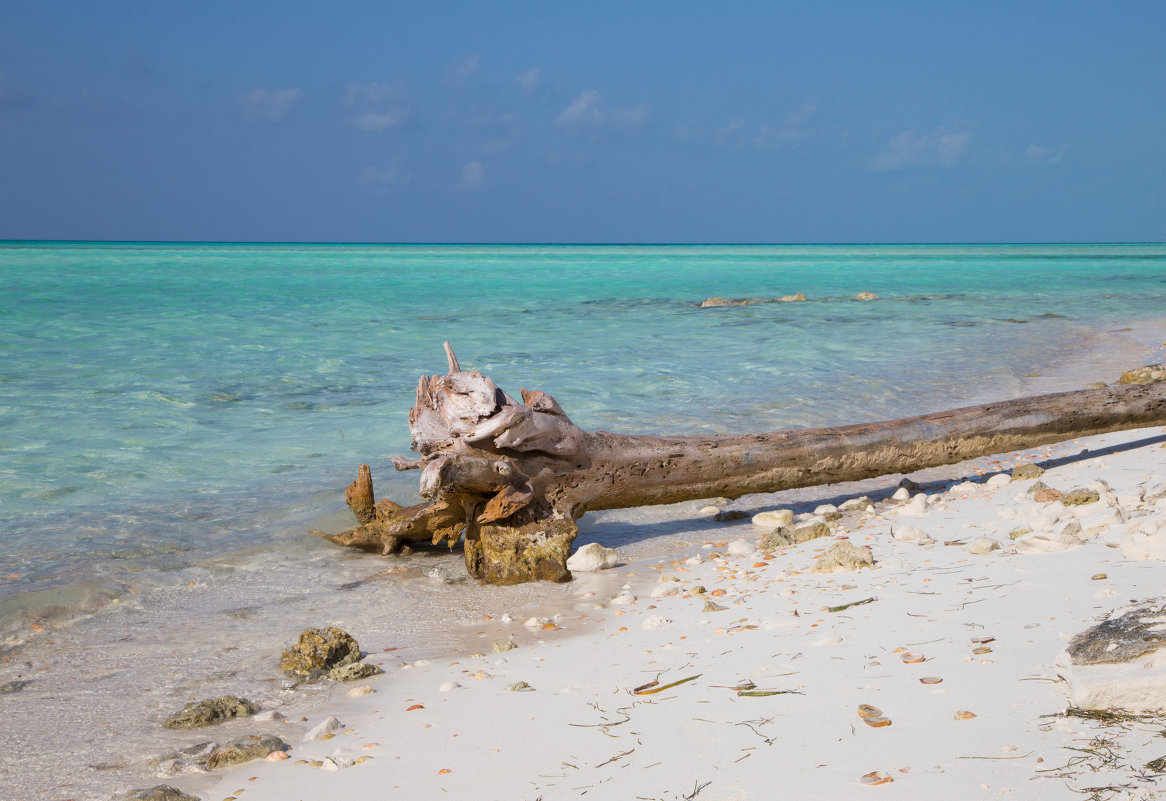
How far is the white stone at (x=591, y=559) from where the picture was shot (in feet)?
13.9

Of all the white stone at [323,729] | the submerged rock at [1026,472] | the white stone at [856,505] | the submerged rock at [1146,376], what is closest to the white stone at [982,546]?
the white stone at [856,505]

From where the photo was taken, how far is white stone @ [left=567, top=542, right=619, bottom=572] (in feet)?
13.9

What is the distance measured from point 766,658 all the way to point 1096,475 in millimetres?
3326

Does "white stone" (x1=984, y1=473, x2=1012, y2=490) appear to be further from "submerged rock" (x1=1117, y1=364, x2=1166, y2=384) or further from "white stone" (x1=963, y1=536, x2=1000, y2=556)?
"submerged rock" (x1=1117, y1=364, x2=1166, y2=384)

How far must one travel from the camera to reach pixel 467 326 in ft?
55.8

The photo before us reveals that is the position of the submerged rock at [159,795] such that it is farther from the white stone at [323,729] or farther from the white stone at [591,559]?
the white stone at [591,559]

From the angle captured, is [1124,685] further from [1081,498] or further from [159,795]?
[1081,498]

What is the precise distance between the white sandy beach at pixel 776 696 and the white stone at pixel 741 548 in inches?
14.7

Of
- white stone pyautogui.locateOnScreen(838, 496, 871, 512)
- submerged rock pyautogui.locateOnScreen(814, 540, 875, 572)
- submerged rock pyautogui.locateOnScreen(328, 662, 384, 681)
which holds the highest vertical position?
submerged rock pyautogui.locateOnScreen(814, 540, 875, 572)

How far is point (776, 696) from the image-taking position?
244 centimetres

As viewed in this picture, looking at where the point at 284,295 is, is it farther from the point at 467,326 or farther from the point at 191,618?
the point at 191,618

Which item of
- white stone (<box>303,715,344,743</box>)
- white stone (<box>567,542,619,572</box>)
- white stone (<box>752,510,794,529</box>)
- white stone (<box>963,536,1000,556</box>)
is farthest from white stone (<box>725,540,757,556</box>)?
white stone (<box>303,715,344,743</box>)

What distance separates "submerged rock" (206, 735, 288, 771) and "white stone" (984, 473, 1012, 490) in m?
4.13

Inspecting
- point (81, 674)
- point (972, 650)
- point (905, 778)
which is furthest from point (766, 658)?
point (81, 674)
